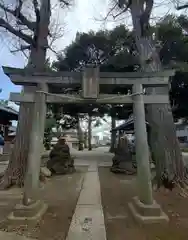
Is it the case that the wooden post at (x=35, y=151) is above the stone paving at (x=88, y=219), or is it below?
above

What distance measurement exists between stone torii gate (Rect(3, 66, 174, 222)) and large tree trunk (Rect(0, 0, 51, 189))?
1.90 m

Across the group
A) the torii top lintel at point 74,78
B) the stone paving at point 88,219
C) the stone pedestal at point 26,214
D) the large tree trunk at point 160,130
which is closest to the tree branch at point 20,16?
the large tree trunk at point 160,130

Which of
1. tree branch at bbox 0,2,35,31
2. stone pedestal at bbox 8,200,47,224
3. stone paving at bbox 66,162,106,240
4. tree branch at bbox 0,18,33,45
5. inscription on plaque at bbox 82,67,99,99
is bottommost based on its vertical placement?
stone paving at bbox 66,162,106,240

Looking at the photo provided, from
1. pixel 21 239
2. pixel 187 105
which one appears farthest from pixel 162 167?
pixel 187 105

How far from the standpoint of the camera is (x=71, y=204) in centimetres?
627

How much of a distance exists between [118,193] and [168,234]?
324cm

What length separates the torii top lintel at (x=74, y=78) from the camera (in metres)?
5.79

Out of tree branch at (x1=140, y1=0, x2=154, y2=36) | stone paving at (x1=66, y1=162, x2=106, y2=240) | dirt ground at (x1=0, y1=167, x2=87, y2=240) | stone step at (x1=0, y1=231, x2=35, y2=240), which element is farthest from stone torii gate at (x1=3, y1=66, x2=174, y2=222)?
tree branch at (x1=140, y1=0, x2=154, y2=36)

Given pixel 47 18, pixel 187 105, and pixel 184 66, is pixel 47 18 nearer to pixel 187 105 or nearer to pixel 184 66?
pixel 184 66

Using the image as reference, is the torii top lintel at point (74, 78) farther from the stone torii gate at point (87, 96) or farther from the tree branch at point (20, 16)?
the tree branch at point (20, 16)

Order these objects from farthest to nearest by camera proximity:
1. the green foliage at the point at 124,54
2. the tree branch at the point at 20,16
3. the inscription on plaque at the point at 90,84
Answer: the green foliage at the point at 124,54 < the tree branch at the point at 20,16 < the inscription on plaque at the point at 90,84

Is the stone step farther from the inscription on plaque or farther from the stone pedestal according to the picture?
the inscription on plaque

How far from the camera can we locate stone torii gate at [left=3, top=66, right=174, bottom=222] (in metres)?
5.42

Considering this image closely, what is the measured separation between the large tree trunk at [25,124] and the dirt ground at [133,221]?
2.47m
